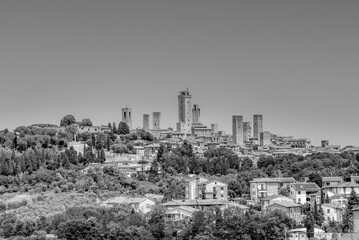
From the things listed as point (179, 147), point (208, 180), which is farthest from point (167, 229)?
point (179, 147)

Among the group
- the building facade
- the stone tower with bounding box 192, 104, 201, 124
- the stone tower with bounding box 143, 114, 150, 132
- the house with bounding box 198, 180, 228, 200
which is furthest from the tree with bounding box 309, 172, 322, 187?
the stone tower with bounding box 192, 104, 201, 124

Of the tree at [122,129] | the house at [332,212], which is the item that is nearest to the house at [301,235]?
the house at [332,212]

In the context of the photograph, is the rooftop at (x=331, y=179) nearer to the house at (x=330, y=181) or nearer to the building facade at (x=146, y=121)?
the house at (x=330, y=181)

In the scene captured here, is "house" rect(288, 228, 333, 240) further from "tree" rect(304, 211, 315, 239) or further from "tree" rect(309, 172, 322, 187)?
"tree" rect(309, 172, 322, 187)

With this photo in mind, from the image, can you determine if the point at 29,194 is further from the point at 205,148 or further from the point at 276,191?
the point at 205,148

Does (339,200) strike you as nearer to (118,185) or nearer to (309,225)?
(309,225)
